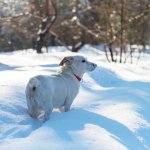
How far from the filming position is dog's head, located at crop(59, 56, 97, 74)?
20.6 feet

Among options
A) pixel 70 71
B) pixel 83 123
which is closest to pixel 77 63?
pixel 70 71

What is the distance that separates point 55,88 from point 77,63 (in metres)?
0.74

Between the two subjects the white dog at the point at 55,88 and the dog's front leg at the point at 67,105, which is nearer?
the white dog at the point at 55,88

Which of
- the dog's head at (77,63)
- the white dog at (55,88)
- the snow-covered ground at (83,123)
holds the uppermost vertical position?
the dog's head at (77,63)

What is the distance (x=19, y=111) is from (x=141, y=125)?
142cm

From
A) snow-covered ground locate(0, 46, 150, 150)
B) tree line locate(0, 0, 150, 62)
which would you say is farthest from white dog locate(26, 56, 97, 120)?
tree line locate(0, 0, 150, 62)

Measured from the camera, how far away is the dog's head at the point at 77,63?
248 inches

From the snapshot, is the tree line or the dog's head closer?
the dog's head

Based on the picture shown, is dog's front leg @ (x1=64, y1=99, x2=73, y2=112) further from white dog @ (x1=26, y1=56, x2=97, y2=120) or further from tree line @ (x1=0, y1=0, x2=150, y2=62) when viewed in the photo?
tree line @ (x1=0, y1=0, x2=150, y2=62)

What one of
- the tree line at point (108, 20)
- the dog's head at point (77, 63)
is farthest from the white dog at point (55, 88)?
the tree line at point (108, 20)

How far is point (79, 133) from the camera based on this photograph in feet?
16.1

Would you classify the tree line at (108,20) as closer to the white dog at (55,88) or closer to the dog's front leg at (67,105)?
the white dog at (55,88)

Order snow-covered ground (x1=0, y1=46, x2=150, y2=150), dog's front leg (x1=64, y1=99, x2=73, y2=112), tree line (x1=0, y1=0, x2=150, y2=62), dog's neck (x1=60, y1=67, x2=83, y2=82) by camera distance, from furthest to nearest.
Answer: tree line (x1=0, y1=0, x2=150, y2=62) → dog's neck (x1=60, y1=67, x2=83, y2=82) → dog's front leg (x1=64, y1=99, x2=73, y2=112) → snow-covered ground (x1=0, y1=46, x2=150, y2=150)

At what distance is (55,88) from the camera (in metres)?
5.73
